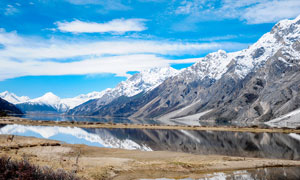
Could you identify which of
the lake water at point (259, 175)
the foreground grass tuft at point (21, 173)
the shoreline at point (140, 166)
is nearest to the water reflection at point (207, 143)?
the shoreline at point (140, 166)

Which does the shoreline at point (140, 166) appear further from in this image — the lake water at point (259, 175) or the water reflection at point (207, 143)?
the water reflection at point (207, 143)

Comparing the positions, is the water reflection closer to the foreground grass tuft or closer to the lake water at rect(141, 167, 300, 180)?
the lake water at rect(141, 167, 300, 180)

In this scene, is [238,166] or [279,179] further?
[238,166]

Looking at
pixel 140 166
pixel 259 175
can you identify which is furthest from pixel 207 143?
pixel 140 166

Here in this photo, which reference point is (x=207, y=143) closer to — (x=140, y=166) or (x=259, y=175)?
(x=259, y=175)

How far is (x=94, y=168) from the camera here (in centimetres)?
3080

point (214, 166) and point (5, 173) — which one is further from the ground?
point (5, 173)

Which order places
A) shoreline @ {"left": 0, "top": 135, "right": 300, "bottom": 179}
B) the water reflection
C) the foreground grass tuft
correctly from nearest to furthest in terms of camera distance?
the foreground grass tuft < shoreline @ {"left": 0, "top": 135, "right": 300, "bottom": 179} < the water reflection

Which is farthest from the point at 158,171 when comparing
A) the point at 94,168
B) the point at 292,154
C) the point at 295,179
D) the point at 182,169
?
the point at 292,154

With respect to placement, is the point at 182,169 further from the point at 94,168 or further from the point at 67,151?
the point at 67,151

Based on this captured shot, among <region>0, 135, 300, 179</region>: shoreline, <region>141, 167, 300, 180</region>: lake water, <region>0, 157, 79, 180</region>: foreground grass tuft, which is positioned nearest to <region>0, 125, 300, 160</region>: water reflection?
<region>0, 135, 300, 179</region>: shoreline

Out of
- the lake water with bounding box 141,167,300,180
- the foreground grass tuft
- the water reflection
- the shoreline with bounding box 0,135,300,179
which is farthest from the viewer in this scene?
the water reflection

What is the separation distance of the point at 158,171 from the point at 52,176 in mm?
23011

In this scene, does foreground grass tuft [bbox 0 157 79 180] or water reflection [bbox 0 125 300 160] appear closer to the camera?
foreground grass tuft [bbox 0 157 79 180]
